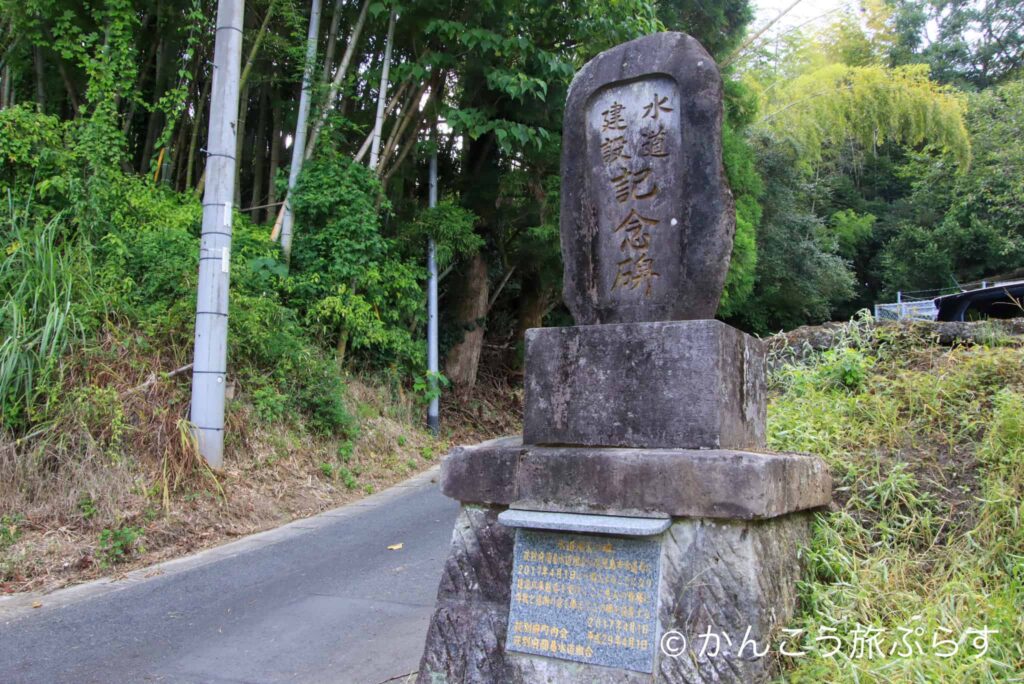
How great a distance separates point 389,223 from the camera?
10.8 m

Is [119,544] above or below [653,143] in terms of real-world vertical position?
below

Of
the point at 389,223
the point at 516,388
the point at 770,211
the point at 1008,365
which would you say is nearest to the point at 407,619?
the point at 1008,365

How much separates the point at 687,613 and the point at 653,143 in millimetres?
1956

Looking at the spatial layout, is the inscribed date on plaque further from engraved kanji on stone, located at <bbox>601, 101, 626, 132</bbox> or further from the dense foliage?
the dense foliage

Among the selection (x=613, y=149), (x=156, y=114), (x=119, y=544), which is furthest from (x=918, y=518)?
(x=156, y=114)

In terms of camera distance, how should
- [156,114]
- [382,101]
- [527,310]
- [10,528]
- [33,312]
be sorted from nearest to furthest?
[10,528]
[33,312]
[382,101]
[156,114]
[527,310]

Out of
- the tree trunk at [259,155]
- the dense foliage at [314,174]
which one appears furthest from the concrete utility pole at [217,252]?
the tree trunk at [259,155]

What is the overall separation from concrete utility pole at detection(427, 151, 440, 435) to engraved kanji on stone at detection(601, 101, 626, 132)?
676 centimetres

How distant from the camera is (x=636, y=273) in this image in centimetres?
346

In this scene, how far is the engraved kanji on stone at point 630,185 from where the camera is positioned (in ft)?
11.3

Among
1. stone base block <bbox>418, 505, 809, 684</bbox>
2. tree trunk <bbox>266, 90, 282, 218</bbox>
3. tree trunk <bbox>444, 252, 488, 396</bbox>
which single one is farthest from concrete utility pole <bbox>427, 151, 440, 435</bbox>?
stone base block <bbox>418, 505, 809, 684</bbox>

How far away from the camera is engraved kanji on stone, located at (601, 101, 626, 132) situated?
3570 mm

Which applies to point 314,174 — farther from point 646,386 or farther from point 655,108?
point 646,386

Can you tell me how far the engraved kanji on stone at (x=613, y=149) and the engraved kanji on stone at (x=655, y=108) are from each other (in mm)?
147
